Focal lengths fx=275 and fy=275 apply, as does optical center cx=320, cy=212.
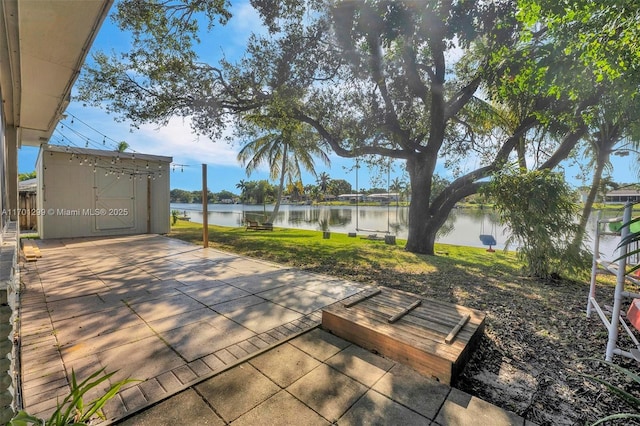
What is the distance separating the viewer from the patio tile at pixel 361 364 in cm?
206

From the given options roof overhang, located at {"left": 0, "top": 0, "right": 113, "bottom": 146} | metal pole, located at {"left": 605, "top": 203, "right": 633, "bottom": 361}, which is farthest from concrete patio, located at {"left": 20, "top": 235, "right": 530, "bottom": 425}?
roof overhang, located at {"left": 0, "top": 0, "right": 113, "bottom": 146}

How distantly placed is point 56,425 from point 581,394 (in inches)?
122

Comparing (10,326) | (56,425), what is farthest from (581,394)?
(10,326)

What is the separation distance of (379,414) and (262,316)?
1738mm

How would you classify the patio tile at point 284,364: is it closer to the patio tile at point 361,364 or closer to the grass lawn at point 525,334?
the patio tile at point 361,364

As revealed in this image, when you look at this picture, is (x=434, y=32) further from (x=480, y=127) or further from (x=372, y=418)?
(x=372, y=418)

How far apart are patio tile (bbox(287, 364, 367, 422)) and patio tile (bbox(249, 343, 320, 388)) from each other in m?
0.07

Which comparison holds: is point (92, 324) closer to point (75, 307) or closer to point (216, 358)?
point (75, 307)

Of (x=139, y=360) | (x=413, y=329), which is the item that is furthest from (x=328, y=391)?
(x=139, y=360)

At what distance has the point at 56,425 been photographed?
1.21m

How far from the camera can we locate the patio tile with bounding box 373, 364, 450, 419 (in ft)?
5.81

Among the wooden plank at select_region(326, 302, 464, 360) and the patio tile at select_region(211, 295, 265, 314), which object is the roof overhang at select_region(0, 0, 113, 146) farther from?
the wooden plank at select_region(326, 302, 464, 360)

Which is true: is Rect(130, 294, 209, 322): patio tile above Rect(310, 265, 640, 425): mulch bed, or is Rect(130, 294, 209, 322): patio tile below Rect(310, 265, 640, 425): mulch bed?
above

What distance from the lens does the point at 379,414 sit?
169 centimetres
